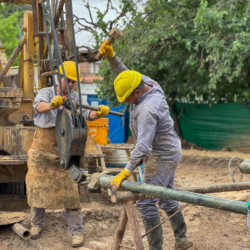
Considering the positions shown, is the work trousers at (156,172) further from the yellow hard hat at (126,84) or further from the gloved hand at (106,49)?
the gloved hand at (106,49)

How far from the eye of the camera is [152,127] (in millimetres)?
3857

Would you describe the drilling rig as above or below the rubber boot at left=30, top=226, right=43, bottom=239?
above

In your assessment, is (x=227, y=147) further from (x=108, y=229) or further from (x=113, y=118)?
(x=108, y=229)

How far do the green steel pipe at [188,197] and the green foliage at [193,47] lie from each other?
553 centimetres

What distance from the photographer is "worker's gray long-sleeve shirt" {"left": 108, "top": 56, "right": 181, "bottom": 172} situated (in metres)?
3.80

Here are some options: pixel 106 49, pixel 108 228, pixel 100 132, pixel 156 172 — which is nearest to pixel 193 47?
pixel 100 132

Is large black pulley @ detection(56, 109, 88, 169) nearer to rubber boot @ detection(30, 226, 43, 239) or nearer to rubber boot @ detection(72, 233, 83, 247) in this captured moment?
rubber boot @ detection(72, 233, 83, 247)

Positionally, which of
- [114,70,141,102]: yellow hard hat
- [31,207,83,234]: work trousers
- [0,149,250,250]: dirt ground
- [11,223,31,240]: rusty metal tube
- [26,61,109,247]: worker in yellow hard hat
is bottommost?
[0,149,250,250]: dirt ground

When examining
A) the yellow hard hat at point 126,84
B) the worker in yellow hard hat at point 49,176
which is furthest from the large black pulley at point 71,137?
the worker in yellow hard hat at point 49,176

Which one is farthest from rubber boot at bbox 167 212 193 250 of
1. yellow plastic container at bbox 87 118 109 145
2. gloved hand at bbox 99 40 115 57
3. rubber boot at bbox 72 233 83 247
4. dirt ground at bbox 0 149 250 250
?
yellow plastic container at bbox 87 118 109 145

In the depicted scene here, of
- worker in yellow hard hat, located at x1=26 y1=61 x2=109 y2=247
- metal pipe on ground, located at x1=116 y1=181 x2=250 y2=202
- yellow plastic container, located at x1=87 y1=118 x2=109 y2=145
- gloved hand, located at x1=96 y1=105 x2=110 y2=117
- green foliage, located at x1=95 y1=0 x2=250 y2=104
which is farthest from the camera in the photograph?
green foliage, located at x1=95 y1=0 x2=250 y2=104

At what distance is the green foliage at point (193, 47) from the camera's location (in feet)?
28.9

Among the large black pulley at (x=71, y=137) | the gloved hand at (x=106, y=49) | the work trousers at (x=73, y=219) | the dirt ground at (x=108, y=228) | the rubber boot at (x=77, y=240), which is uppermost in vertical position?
the gloved hand at (x=106, y=49)

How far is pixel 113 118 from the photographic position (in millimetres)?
15016
